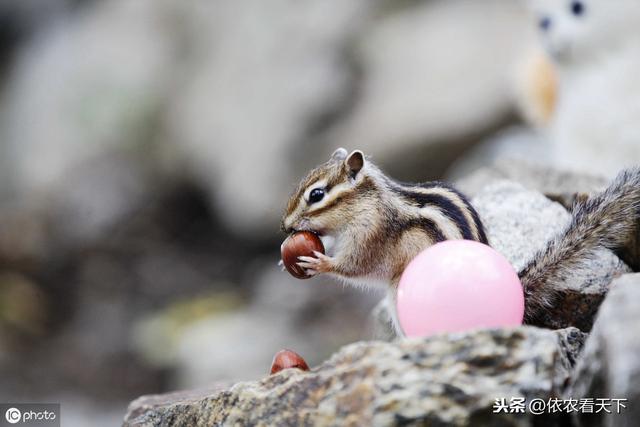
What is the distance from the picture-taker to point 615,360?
154 cm

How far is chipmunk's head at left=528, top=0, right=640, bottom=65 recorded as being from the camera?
4.16 meters

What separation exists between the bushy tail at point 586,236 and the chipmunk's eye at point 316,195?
0.56 meters

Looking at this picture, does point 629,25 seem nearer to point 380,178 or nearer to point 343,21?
point 380,178

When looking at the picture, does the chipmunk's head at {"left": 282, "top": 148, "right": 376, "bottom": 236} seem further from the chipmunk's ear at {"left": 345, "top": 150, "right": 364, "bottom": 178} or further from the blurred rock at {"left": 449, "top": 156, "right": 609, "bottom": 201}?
the blurred rock at {"left": 449, "top": 156, "right": 609, "bottom": 201}

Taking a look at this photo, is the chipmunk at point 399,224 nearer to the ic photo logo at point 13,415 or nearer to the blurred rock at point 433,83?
the ic photo logo at point 13,415

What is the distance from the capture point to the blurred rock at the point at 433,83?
21.0 ft

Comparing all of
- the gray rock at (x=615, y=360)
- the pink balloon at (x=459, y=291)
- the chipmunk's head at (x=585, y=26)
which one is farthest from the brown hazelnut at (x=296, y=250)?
the chipmunk's head at (x=585, y=26)

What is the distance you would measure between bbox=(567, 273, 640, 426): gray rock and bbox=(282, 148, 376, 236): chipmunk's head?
29.1 inches

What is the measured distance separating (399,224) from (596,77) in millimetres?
2406

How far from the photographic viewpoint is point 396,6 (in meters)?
7.88

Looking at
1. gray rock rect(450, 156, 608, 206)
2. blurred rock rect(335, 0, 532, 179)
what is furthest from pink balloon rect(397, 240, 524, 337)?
blurred rock rect(335, 0, 532, 179)

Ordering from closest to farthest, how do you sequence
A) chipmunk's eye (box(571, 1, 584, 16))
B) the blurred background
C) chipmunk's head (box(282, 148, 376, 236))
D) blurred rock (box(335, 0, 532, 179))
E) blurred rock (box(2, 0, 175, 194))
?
chipmunk's head (box(282, 148, 376, 236)) → chipmunk's eye (box(571, 1, 584, 16)) → the blurred background → blurred rock (box(335, 0, 532, 179)) → blurred rock (box(2, 0, 175, 194))

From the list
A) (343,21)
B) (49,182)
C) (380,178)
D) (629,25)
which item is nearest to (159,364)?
(49,182)

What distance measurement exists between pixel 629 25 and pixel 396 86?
2858 millimetres
